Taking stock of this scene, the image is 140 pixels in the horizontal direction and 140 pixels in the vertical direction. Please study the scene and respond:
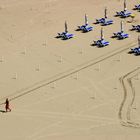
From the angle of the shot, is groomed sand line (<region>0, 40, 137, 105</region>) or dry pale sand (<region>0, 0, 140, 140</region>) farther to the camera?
groomed sand line (<region>0, 40, 137, 105</region>)

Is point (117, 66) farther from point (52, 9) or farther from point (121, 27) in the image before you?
point (52, 9)

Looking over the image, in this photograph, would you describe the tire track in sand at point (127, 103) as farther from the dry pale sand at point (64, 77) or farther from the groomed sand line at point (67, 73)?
the groomed sand line at point (67, 73)

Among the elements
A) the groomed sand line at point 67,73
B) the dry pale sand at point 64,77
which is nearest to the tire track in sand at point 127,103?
the dry pale sand at point 64,77

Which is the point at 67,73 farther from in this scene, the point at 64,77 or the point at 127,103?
the point at 127,103

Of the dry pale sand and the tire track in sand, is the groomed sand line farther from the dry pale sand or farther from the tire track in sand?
the tire track in sand

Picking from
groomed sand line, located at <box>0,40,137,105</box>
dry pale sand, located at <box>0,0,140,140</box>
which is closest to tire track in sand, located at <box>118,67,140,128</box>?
dry pale sand, located at <box>0,0,140,140</box>

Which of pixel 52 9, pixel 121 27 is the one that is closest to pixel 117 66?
pixel 121 27

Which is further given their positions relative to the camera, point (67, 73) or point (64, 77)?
point (67, 73)

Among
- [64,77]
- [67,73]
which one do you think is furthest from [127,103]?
[67,73]

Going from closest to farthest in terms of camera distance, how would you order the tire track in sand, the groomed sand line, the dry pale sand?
the dry pale sand < the tire track in sand < the groomed sand line
